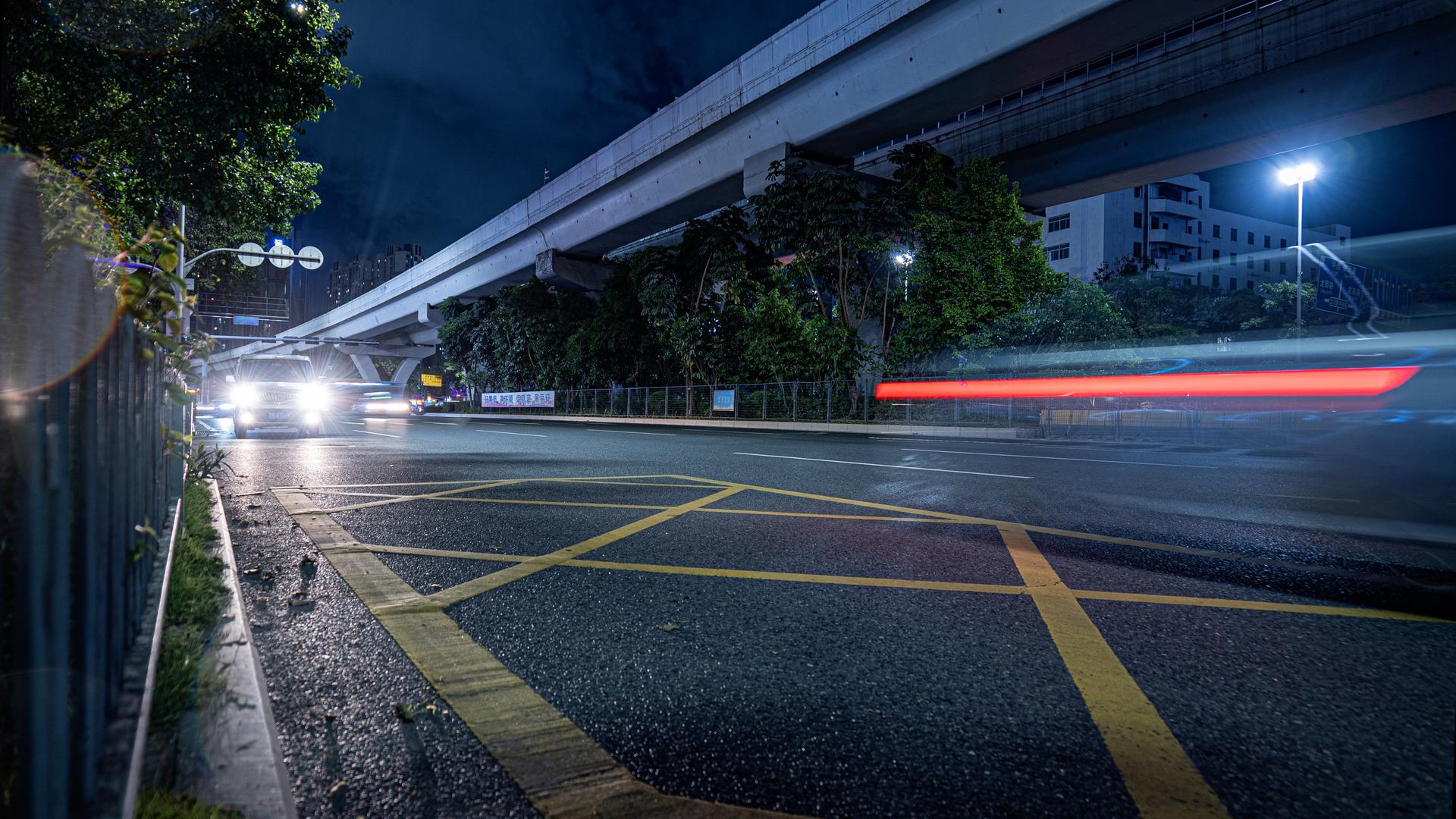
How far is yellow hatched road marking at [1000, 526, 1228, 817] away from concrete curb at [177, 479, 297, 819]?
2.15 metres

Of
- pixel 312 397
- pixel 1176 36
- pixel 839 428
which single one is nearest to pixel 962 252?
pixel 839 428

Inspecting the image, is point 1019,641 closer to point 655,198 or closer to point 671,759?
point 671,759

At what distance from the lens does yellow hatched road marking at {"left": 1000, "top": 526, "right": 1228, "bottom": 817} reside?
183 centimetres

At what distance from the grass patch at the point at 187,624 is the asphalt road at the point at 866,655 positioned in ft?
0.72

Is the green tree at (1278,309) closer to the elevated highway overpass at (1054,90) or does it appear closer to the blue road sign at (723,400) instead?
the elevated highway overpass at (1054,90)

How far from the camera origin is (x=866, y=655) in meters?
2.84

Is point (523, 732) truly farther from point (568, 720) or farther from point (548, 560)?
point (548, 560)

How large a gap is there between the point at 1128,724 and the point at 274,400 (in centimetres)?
1816

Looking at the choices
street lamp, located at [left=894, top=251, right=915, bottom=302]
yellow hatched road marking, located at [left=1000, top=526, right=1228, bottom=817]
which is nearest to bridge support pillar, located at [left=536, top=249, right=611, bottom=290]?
street lamp, located at [left=894, top=251, right=915, bottom=302]

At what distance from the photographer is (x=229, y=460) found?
442 inches

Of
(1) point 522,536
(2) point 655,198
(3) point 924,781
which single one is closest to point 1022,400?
(2) point 655,198

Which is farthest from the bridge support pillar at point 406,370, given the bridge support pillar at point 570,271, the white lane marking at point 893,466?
the white lane marking at point 893,466

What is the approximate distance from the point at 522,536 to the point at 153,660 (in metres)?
2.98

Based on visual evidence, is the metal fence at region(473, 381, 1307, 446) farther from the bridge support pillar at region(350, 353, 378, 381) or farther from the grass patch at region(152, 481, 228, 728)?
the bridge support pillar at region(350, 353, 378, 381)
